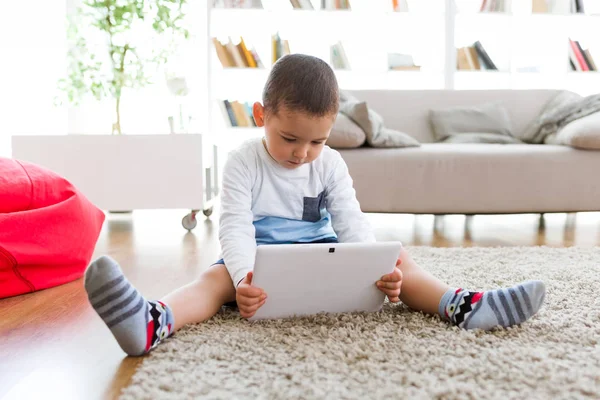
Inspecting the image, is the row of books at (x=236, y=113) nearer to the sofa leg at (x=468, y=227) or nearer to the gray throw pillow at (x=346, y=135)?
the gray throw pillow at (x=346, y=135)

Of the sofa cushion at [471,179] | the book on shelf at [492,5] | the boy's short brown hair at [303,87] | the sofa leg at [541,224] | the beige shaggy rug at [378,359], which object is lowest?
the sofa leg at [541,224]

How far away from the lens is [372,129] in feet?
8.05

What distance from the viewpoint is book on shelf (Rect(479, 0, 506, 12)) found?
405 cm

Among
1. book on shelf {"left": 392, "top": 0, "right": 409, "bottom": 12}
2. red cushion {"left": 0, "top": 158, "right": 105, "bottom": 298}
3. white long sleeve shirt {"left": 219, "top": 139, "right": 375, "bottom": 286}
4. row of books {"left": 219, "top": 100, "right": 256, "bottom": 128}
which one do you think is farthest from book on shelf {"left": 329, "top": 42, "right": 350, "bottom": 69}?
white long sleeve shirt {"left": 219, "top": 139, "right": 375, "bottom": 286}

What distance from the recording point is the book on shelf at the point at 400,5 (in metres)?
3.99

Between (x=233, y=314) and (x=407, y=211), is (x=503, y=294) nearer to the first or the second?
(x=233, y=314)

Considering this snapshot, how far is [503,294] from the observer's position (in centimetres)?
99

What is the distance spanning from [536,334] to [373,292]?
276 millimetres

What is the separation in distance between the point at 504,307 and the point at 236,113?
2.95 m

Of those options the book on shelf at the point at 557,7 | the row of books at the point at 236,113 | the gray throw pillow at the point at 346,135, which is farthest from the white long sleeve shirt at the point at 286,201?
the book on shelf at the point at 557,7

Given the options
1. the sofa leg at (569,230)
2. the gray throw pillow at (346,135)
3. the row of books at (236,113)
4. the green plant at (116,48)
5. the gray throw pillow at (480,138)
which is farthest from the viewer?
the row of books at (236,113)

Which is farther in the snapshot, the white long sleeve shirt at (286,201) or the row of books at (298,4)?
the row of books at (298,4)

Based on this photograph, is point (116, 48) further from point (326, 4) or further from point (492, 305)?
point (492, 305)

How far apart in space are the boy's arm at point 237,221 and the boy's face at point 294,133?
88 mm
